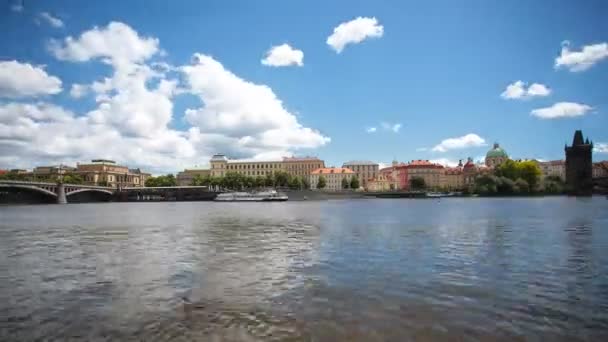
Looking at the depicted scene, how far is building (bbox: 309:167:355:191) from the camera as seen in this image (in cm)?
17775

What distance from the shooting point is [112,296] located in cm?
1029

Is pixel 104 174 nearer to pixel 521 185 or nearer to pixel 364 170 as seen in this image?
pixel 364 170

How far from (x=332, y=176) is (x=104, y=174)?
96.7 meters

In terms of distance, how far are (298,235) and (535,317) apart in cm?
1682

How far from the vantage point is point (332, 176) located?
17888 cm

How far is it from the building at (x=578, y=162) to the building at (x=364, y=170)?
73.5 m

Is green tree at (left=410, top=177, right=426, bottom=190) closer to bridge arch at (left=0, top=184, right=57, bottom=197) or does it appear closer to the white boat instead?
the white boat

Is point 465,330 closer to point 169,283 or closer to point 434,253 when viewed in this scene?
point 169,283

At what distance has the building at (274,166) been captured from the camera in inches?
7574

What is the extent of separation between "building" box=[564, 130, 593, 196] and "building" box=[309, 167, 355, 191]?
78929 millimetres

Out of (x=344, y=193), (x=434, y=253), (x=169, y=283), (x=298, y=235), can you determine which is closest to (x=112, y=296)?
(x=169, y=283)

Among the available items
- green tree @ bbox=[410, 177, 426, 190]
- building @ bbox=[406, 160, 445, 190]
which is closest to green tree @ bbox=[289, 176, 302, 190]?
green tree @ bbox=[410, 177, 426, 190]

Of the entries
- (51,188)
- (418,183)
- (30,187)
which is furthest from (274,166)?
(30,187)

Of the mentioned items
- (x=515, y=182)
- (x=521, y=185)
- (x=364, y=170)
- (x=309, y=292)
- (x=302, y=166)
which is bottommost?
(x=309, y=292)
